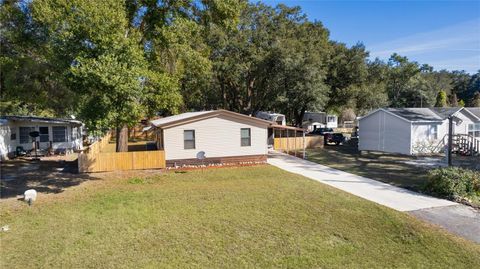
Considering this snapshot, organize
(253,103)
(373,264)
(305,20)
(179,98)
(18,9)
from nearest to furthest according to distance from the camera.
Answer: (373,264) < (18,9) < (179,98) < (305,20) < (253,103)

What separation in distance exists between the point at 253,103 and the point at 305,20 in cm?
1025

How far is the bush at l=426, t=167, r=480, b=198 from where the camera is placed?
38.8ft

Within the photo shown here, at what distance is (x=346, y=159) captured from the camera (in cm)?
2188

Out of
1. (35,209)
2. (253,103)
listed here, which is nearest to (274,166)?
(35,209)

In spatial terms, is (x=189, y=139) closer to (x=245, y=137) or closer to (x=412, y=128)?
(x=245, y=137)

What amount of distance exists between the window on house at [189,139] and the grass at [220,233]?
6.04 meters

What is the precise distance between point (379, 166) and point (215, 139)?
10516 millimetres

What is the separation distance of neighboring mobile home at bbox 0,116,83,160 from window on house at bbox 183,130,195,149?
40.6 ft

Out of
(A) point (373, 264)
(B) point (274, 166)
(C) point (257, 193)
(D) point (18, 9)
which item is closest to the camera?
(A) point (373, 264)

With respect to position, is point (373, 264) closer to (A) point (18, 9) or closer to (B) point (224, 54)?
(A) point (18, 9)

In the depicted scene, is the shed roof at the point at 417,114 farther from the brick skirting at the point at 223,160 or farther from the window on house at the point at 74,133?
the window on house at the point at 74,133

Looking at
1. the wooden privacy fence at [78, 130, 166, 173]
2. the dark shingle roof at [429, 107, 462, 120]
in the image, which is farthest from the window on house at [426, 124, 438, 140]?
the wooden privacy fence at [78, 130, 166, 173]

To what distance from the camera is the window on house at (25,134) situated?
23.6 m

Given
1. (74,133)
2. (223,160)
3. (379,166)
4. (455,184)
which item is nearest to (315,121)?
(379,166)
